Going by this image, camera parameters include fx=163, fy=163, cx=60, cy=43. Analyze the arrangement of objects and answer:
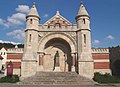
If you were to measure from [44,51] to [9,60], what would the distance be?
558 centimetres

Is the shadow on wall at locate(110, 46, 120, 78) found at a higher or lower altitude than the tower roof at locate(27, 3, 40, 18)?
lower

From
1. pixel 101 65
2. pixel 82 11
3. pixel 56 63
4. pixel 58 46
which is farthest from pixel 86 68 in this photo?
pixel 82 11

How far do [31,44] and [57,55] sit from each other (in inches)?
175

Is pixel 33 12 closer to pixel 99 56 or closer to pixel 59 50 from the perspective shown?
pixel 59 50

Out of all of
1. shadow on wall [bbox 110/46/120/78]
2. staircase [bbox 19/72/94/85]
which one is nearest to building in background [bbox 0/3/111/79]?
staircase [bbox 19/72/94/85]

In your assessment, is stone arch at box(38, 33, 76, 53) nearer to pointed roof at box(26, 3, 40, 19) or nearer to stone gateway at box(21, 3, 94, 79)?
stone gateway at box(21, 3, 94, 79)

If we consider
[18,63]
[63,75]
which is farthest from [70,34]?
[18,63]

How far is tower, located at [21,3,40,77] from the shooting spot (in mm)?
22797

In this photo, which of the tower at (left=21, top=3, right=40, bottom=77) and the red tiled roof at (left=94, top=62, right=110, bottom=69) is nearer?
the tower at (left=21, top=3, right=40, bottom=77)

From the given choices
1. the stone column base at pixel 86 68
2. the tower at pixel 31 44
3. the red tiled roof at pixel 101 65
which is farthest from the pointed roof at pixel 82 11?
the red tiled roof at pixel 101 65

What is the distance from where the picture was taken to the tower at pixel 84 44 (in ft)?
74.3

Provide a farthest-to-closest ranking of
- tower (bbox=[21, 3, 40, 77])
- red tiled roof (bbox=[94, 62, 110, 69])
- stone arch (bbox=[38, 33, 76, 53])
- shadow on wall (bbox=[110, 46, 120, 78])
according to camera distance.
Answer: shadow on wall (bbox=[110, 46, 120, 78])
red tiled roof (bbox=[94, 62, 110, 69])
stone arch (bbox=[38, 33, 76, 53])
tower (bbox=[21, 3, 40, 77])

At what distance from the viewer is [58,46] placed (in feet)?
87.7

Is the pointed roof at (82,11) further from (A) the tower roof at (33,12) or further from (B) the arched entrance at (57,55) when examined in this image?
(A) the tower roof at (33,12)
